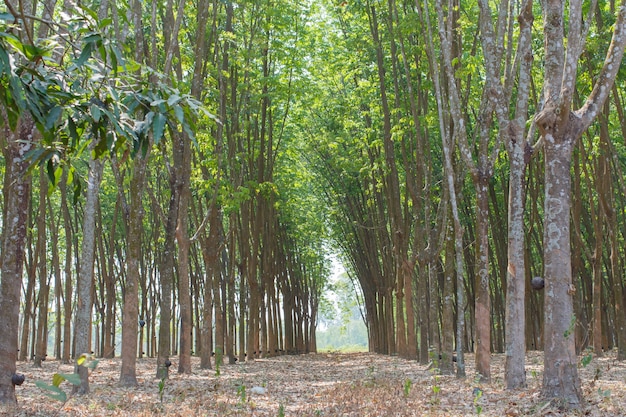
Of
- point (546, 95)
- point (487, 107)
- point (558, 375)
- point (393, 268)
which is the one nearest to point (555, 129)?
point (546, 95)

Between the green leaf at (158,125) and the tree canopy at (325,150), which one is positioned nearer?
the green leaf at (158,125)

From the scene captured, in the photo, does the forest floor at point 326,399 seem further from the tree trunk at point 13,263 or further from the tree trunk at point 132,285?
the tree trunk at point 13,263

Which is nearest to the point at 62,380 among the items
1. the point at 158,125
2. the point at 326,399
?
the point at 158,125

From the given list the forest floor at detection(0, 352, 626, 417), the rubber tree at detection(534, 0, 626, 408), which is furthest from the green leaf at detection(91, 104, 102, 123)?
the rubber tree at detection(534, 0, 626, 408)

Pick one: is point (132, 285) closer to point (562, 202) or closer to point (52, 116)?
point (562, 202)

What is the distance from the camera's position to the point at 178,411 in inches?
309

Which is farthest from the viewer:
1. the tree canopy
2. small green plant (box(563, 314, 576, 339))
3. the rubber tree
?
the rubber tree

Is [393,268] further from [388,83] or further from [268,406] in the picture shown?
[268,406]

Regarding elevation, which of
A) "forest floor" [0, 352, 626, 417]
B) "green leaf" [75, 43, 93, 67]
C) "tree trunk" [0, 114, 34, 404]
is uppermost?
"green leaf" [75, 43, 93, 67]

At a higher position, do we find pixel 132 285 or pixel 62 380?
pixel 132 285

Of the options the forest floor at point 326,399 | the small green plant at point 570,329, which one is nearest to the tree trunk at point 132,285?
the forest floor at point 326,399

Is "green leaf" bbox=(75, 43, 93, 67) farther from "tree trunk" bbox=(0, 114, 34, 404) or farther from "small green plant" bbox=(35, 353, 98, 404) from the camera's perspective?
"tree trunk" bbox=(0, 114, 34, 404)

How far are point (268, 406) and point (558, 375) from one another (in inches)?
149

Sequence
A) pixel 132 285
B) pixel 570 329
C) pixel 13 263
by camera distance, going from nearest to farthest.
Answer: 1. pixel 570 329
2. pixel 13 263
3. pixel 132 285
